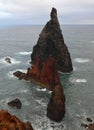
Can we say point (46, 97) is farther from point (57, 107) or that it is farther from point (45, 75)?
point (57, 107)

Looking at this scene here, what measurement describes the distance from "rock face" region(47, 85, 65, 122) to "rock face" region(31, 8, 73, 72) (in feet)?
150

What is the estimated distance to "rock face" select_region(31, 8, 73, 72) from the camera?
12027cm

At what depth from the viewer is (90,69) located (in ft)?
404

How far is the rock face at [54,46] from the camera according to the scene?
395ft

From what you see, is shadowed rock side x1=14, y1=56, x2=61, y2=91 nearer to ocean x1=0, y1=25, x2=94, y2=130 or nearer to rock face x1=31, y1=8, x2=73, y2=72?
ocean x1=0, y1=25, x2=94, y2=130

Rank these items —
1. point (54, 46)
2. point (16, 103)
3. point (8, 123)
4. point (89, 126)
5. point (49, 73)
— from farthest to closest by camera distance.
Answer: point (54, 46), point (49, 73), point (16, 103), point (89, 126), point (8, 123)

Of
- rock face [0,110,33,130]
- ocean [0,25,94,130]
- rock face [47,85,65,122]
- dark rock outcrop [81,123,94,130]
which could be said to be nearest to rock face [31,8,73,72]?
ocean [0,25,94,130]

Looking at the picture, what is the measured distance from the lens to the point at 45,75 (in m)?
96.8

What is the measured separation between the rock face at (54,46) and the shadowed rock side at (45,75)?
1639 centimetres

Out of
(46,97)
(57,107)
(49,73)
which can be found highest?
(49,73)

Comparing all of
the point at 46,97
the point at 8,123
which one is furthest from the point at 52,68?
the point at 8,123

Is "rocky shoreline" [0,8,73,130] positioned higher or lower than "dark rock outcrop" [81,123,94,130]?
higher

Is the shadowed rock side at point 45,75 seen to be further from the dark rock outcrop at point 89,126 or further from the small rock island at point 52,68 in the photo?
the dark rock outcrop at point 89,126

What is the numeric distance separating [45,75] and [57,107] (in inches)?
989
